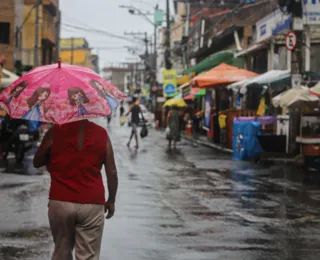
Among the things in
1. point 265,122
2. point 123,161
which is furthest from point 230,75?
point 123,161

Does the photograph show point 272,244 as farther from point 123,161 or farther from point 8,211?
point 123,161

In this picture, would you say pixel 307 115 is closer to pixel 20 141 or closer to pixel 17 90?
pixel 20 141

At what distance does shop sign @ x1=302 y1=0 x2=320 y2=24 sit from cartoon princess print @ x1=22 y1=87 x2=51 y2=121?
17.5 m

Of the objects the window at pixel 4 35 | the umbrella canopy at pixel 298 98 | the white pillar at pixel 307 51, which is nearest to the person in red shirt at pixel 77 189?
the umbrella canopy at pixel 298 98

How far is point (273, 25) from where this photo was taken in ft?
102

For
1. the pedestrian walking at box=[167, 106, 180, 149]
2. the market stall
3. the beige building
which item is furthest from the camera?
the beige building

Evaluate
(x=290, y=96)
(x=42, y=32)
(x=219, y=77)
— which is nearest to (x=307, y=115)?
(x=290, y=96)

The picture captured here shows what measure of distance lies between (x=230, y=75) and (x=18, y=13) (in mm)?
27694

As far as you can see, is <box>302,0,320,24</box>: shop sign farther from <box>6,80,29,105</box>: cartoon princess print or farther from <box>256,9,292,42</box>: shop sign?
<box>6,80,29,105</box>: cartoon princess print

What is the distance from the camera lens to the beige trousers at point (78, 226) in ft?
18.1

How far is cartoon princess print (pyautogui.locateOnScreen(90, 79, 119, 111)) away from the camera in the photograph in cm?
579

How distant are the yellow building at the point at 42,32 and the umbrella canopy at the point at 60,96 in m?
56.9

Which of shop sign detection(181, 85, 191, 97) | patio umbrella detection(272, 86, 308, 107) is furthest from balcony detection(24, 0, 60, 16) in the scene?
patio umbrella detection(272, 86, 308, 107)

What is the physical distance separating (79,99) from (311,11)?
1803cm
